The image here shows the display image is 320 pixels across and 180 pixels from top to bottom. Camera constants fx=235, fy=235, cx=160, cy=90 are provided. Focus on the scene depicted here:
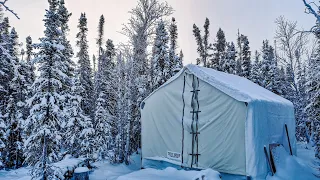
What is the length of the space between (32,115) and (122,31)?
8.61m

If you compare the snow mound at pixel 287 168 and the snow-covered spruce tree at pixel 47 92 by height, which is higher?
the snow-covered spruce tree at pixel 47 92

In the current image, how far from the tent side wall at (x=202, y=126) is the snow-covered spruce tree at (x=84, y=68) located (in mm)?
10512

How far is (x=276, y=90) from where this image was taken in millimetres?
23828

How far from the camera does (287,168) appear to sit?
9266 millimetres

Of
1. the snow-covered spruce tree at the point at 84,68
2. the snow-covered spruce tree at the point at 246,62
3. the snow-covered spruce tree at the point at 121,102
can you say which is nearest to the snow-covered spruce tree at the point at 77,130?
the snow-covered spruce tree at the point at 121,102

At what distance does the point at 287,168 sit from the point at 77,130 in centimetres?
1377

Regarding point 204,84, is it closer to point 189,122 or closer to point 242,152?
point 189,122

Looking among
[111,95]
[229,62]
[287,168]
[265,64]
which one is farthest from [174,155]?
[229,62]

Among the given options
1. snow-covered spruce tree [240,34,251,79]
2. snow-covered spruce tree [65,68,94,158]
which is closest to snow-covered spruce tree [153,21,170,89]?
snow-covered spruce tree [65,68,94,158]

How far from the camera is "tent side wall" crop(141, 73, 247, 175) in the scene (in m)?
8.05

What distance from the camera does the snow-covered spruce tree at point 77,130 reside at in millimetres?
17016

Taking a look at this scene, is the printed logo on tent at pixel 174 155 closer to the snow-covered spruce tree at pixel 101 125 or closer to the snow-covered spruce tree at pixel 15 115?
the snow-covered spruce tree at pixel 101 125

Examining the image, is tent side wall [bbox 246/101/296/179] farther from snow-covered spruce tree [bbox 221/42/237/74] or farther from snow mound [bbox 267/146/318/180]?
snow-covered spruce tree [bbox 221/42/237/74]

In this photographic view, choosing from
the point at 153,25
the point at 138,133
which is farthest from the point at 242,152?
the point at 138,133
